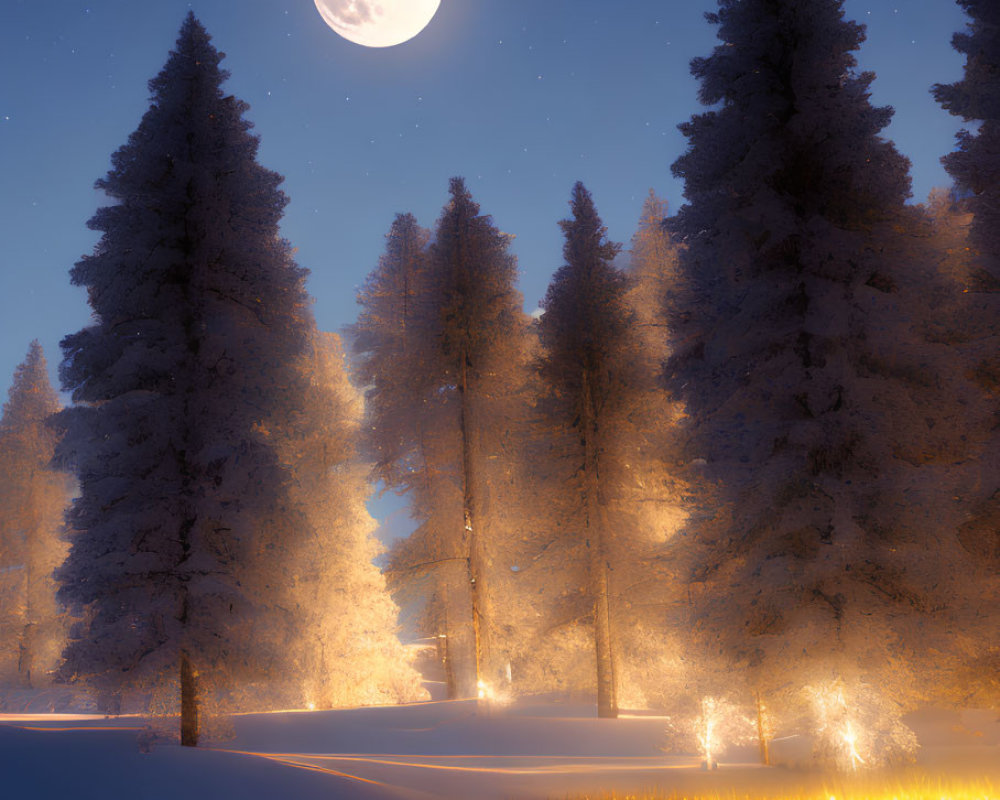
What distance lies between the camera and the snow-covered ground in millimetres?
7219

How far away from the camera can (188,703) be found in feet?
33.0

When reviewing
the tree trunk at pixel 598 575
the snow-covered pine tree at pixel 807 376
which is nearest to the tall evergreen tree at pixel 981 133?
the snow-covered pine tree at pixel 807 376

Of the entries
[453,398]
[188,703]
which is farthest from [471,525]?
[188,703]

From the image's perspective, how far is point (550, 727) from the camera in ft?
45.5

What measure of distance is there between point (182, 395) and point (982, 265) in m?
12.8

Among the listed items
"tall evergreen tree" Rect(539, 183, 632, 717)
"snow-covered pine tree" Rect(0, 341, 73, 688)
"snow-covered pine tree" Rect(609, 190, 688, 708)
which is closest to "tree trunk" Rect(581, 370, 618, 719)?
"tall evergreen tree" Rect(539, 183, 632, 717)

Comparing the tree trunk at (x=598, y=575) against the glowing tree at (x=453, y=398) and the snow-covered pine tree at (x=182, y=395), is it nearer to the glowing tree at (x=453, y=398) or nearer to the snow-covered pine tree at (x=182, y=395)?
the glowing tree at (x=453, y=398)

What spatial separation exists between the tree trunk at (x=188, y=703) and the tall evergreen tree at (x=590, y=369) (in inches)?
341

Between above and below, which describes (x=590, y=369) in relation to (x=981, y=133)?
below

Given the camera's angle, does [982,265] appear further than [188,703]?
Yes

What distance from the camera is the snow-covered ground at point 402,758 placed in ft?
23.7

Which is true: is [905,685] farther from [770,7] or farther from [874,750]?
[770,7]

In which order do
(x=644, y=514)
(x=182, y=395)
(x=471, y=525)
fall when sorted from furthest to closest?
(x=471, y=525) → (x=644, y=514) → (x=182, y=395)

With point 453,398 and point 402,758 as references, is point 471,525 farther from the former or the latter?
point 402,758
